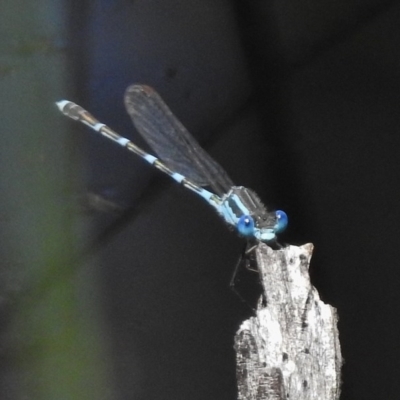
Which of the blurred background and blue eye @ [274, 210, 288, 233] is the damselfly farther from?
blue eye @ [274, 210, 288, 233]

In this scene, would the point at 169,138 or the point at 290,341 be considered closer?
the point at 290,341

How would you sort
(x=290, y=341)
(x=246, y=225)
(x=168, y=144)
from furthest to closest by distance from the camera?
(x=168, y=144), (x=246, y=225), (x=290, y=341)

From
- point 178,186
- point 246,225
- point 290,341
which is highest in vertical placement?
point 178,186

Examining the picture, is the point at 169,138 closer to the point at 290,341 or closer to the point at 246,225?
the point at 246,225

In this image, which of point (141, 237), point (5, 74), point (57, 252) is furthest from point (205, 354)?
point (5, 74)

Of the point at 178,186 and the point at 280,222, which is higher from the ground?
the point at 178,186

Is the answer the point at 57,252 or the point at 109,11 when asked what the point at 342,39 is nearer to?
the point at 109,11

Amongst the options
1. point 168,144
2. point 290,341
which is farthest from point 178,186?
point 290,341

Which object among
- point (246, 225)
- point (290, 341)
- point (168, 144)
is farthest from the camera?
point (168, 144)
